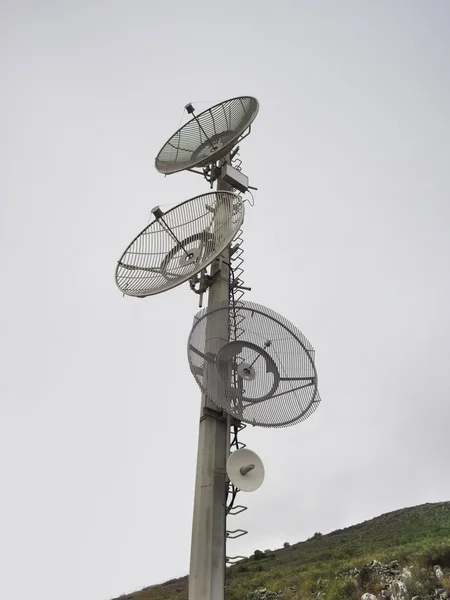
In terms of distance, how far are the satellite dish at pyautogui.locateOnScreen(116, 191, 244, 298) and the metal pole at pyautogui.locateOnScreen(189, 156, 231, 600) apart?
1885 mm

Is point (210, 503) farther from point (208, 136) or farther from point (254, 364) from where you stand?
point (208, 136)

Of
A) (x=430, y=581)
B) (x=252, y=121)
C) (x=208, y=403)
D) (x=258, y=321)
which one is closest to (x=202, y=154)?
(x=252, y=121)

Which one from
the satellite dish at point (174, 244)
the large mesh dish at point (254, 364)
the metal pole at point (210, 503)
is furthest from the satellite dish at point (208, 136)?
the large mesh dish at point (254, 364)

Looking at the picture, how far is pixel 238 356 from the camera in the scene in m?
11.4

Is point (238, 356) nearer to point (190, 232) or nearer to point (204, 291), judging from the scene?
point (204, 291)

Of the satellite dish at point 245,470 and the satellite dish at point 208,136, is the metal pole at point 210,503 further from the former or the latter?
the satellite dish at point 208,136

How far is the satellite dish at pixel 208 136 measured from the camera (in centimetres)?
1759

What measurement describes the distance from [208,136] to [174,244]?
272 inches

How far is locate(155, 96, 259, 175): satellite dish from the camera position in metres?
17.6

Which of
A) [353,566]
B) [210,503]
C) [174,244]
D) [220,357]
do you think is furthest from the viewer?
[353,566]

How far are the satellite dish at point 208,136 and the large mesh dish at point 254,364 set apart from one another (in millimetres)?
7952

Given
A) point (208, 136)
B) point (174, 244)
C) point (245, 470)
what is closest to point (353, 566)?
point (245, 470)

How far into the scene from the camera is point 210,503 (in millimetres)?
10047

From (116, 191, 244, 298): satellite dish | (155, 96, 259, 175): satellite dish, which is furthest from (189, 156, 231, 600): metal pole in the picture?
(155, 96, 259, 175): satellite dish
